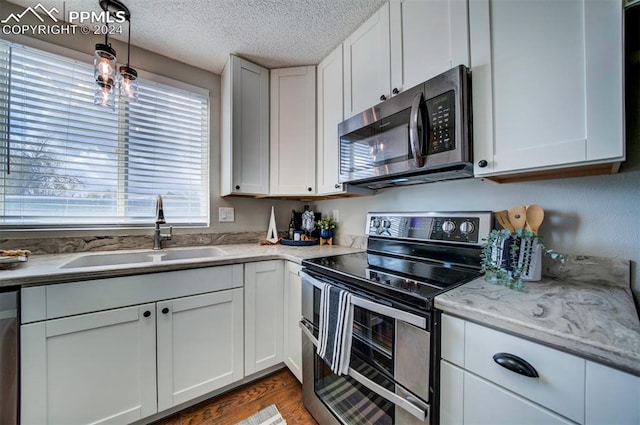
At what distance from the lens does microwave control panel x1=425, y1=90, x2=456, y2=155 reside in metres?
1.07

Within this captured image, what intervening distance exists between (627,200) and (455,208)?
0.63 metres

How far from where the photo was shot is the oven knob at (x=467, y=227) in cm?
125

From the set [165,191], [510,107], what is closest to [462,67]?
[510,107]

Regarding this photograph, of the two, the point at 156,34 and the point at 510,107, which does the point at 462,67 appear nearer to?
the point at 510,107

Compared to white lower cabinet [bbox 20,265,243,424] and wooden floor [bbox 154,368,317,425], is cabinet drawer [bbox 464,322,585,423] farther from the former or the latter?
white lower cabinet [bbox 20,265,243,424]

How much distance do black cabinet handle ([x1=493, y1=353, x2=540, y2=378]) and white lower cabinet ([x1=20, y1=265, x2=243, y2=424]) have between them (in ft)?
4.47

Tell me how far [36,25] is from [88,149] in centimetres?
79

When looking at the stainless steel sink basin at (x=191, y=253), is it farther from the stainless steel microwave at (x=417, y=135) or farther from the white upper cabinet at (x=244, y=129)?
the stainless steel microwave at (x=417, y=135)

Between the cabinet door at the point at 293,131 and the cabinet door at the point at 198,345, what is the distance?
3.20ft

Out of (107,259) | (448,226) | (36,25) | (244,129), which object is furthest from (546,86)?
(36,25)

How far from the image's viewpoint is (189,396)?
1417 millimetres

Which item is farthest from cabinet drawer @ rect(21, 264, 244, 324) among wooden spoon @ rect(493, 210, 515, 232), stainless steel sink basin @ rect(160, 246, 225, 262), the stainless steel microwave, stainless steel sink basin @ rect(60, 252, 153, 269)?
wooden spoon @ rect(493, 210, 515, 232)

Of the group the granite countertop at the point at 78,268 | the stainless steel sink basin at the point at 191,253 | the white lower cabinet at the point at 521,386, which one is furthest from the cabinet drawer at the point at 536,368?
the stainless steel sink basin at the point at 191,253

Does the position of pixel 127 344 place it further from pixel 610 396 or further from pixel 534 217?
pixel 534 217
